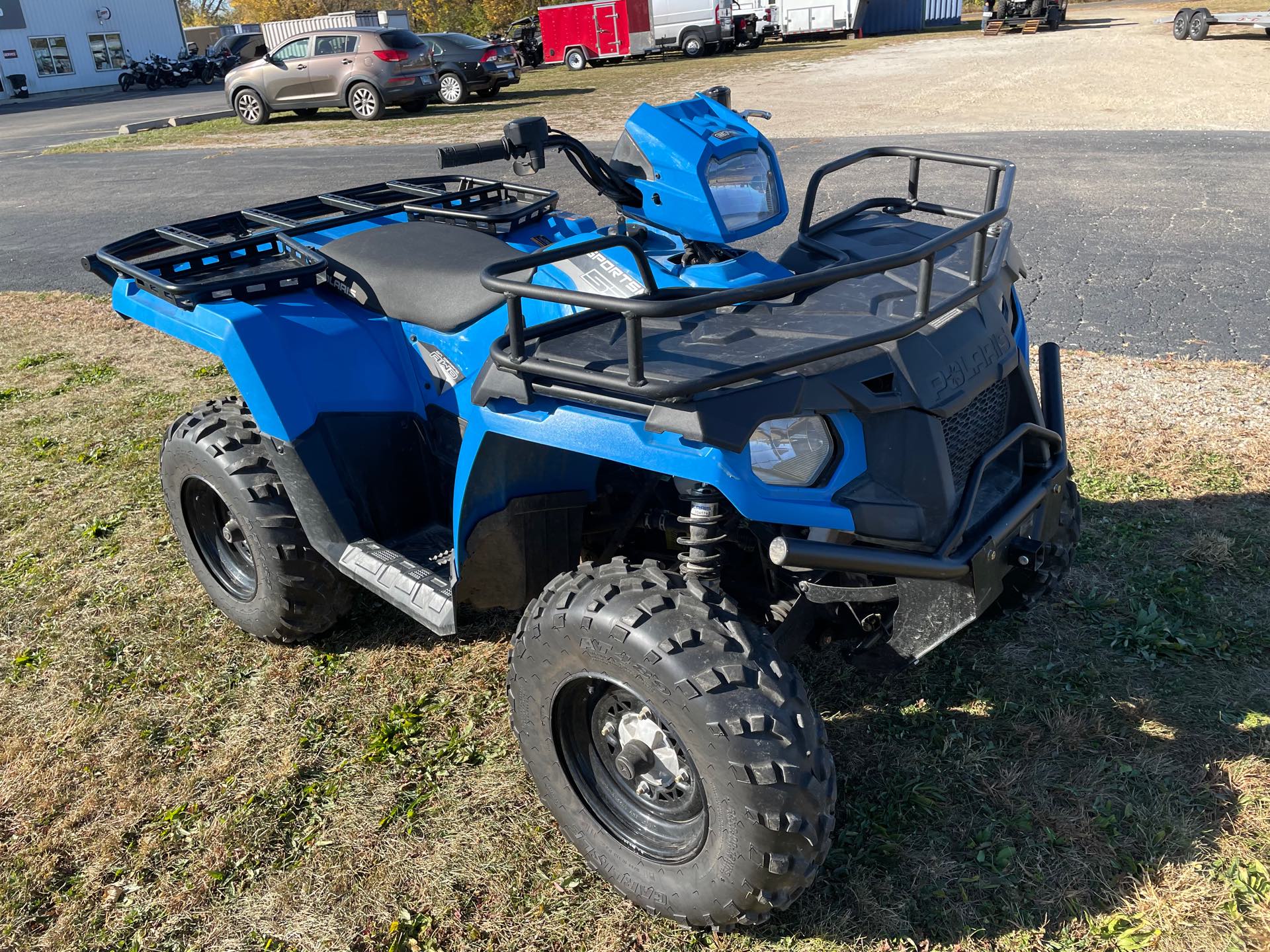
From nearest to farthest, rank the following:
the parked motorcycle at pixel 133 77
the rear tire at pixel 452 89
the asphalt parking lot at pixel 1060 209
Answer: the asphalt parking lot at pixel 1060 209 → the rear tire at pixel 452 89 → the parked motorcycle at pixel 133 77

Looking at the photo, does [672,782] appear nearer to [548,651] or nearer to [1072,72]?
[548,651]

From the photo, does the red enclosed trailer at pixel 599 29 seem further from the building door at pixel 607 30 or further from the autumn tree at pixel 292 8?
the autumn tree at pixel 292 8

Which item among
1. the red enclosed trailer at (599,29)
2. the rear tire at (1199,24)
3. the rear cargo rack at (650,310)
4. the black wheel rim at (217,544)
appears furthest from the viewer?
the red enclosed trailer at (599,29)

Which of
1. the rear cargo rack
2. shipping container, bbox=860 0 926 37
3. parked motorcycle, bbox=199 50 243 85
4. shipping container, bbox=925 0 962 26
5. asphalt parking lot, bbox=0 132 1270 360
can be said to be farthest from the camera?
shipping container, bbox=925 0 962 26

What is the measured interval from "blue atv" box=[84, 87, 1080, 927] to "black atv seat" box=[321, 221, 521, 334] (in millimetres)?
12

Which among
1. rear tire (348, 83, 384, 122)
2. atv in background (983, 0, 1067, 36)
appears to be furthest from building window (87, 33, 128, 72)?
atv in background (983, 0, 1067, 36)

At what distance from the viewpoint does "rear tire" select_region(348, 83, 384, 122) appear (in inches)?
738

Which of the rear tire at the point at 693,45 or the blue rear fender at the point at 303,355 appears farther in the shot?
the rear tire at the point at 693,45

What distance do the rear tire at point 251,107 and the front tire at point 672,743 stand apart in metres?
19.7

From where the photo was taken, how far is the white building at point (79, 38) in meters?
39.5

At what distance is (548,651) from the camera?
238 cm

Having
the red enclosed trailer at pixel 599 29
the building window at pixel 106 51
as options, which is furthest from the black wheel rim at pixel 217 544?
the building window at pixel 106 51

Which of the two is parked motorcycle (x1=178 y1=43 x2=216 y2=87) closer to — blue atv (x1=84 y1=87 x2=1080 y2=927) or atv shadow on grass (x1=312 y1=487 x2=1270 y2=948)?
blue atv (x1=84 y1=87 x2=1080 y2=927)

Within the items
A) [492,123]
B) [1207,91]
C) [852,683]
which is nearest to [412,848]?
[852,683]
